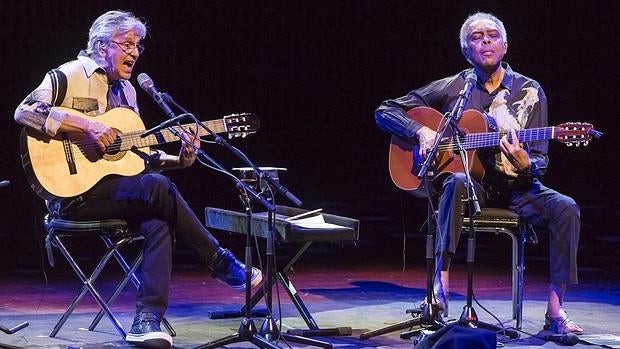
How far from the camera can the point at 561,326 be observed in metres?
4.74

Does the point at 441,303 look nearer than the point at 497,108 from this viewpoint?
Yes

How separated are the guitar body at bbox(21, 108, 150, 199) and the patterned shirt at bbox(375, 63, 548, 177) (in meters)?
1.42

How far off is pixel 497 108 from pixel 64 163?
2217 mm

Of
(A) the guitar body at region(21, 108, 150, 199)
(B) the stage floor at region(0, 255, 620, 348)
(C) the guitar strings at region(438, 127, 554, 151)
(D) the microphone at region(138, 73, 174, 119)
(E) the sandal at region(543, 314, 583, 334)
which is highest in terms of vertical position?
(D) the microphone at region(138, 73, 174, 119)

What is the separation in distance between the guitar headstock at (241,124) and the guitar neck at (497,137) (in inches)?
45.7

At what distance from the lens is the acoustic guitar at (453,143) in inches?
189

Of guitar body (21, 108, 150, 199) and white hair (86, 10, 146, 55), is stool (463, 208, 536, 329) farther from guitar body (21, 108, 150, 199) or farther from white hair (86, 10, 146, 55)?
white hair (86, 10, 146, 55)

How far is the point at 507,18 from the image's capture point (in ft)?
36.3

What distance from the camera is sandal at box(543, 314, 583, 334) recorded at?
472 centimetres

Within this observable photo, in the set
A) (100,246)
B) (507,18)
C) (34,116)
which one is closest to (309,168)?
(507,18)

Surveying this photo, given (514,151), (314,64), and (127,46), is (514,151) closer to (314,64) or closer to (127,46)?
(127,46)

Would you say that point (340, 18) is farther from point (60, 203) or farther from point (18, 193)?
point (60, 203)

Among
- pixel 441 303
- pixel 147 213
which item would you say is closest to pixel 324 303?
pixel 441 303

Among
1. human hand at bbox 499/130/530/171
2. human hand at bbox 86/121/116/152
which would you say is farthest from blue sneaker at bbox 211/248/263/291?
human hand at bbox 499/130/530/171
